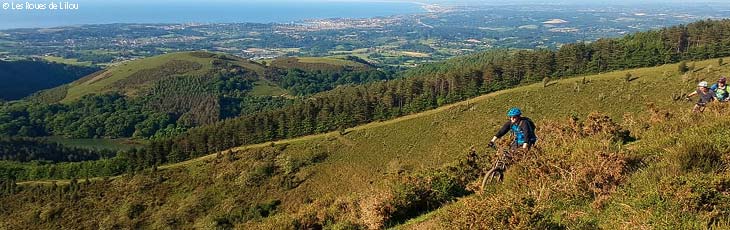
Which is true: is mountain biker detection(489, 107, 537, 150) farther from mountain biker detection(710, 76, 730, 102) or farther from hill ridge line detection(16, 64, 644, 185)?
hill ridge line detection(16, 64, 644, 185)

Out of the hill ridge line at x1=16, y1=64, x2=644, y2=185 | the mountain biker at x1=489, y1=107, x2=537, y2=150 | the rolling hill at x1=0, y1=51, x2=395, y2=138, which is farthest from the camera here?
the rolling hill at x1=0, y1=51, x2=395, y2=138

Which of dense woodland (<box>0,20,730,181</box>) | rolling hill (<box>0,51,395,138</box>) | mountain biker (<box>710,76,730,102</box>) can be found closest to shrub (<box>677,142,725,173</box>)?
mountain biker (<box>710,76,730,102</box>)

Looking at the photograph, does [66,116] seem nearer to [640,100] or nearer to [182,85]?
[182,85]

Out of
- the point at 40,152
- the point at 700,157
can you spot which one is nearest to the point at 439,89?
the point at 700,157

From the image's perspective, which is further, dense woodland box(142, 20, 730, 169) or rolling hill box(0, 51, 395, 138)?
rolling hill box(0, 51, 395, 138)

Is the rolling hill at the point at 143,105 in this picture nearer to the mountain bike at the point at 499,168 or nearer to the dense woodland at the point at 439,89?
the dense woodland at the point at 439,89

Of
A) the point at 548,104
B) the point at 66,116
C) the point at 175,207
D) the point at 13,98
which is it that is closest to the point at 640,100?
the point at 548,104
